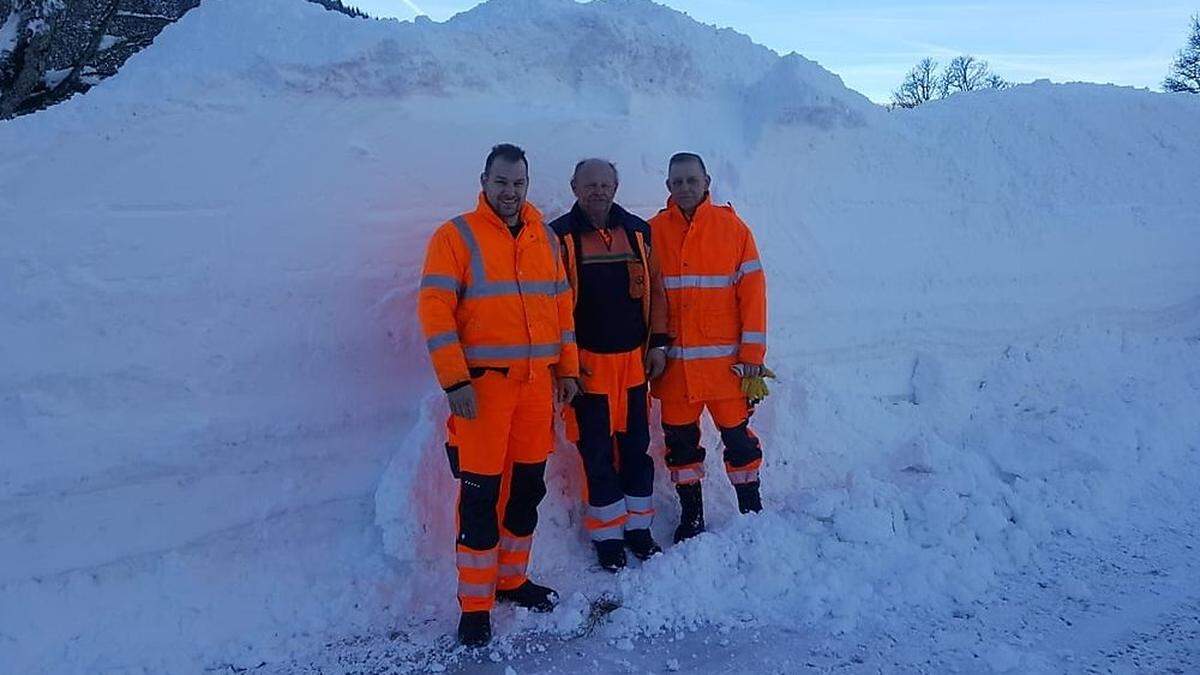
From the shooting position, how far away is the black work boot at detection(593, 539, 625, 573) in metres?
4.33

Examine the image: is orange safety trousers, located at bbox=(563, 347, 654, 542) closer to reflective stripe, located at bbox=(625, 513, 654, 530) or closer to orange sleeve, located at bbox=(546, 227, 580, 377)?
reflective stripe, located at bbox=(625, 513, 654, 530)

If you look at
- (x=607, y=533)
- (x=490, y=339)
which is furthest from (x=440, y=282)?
(x=607, y=533)

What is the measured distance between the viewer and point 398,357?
188 inches

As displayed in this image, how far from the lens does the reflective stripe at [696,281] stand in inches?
177

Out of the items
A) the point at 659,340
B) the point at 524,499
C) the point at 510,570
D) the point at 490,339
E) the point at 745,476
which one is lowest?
the point at 510,570

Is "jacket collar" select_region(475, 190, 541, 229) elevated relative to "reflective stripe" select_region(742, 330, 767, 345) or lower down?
elevated

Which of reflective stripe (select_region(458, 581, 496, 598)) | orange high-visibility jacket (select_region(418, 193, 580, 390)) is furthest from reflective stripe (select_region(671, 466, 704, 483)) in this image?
reflective stripe (select_region(458, 581, 496, 598))

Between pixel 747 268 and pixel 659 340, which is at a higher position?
pixel 747 268

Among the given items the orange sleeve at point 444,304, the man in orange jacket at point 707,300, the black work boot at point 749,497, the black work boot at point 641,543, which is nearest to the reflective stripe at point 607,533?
the black work boot at point 641,543

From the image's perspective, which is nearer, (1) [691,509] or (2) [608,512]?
(2) [608,512]

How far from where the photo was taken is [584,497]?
466cm

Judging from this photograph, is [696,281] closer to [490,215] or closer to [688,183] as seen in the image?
[688,183]

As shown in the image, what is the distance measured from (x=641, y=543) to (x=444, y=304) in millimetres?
1672

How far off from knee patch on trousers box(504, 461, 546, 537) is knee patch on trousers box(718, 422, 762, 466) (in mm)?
1145
